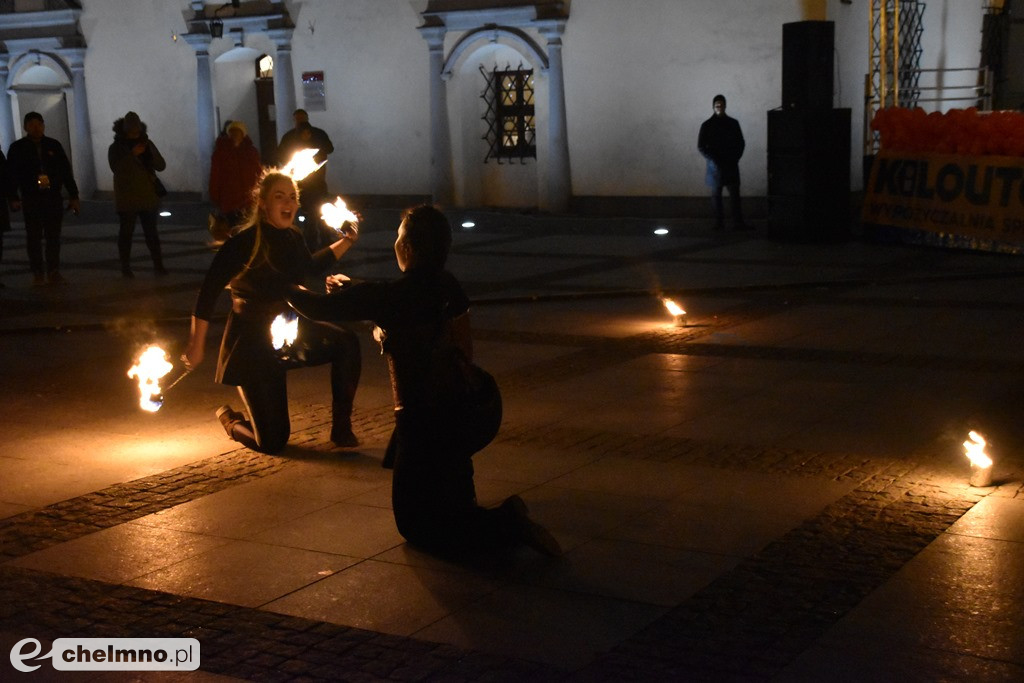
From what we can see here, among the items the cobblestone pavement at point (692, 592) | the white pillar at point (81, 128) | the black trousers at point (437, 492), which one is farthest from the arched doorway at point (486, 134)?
the black trousers at point (437, 492)

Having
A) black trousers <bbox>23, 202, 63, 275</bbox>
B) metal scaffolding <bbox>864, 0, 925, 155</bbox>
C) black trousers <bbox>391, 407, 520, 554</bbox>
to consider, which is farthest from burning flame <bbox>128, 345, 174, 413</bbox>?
metal scaffolding <bbox>864, 0, 925, 155</bbox>

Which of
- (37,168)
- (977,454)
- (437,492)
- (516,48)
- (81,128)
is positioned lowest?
(977,454)

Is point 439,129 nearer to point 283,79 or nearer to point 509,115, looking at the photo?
point 509,115

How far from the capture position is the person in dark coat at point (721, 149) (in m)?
19.0

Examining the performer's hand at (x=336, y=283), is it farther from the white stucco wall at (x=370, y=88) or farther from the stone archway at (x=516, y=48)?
the white stucco wall at (x=370, y=88)

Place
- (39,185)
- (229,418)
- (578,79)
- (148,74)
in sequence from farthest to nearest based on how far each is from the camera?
(148,74)
(578,79)
(39,185)
(229,418)

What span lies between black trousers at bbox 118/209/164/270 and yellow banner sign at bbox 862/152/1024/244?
28.9 ft

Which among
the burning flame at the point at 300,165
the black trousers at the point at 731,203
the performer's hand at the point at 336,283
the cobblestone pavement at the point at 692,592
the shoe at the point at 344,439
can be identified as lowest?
the cobblestone pavement at the point at 692,592

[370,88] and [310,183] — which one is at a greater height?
[370,88]

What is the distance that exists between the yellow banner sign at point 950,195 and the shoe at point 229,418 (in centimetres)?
1063

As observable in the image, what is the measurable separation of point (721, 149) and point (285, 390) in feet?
41.4

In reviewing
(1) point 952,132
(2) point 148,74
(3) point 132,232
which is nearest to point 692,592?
(3) point 132,232

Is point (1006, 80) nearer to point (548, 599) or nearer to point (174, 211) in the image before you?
point (174, 211)

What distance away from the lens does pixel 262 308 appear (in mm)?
7410
